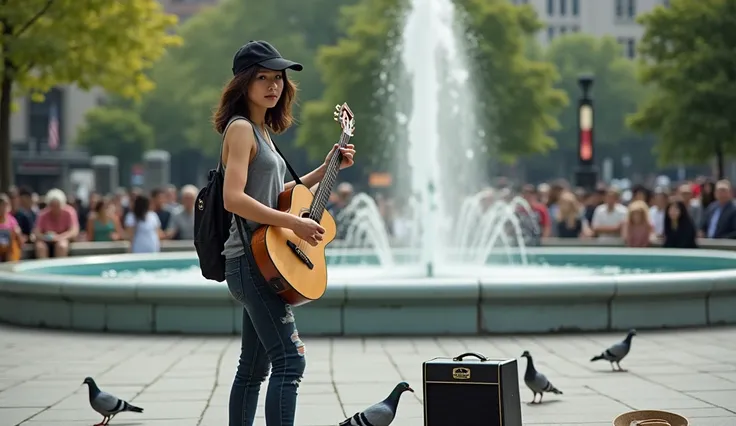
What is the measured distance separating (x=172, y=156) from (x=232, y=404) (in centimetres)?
7925

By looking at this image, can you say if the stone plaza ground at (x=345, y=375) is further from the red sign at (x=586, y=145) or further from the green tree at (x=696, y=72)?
the green tree at (x=696, y=72)

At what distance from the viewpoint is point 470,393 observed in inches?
219

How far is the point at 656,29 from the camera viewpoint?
37719 millimetres

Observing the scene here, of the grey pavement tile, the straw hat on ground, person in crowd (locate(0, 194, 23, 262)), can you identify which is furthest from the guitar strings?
person in crowd (locate(0, 194, 23, 262))

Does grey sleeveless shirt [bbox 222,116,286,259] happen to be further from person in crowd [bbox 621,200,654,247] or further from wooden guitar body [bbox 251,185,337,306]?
person in crowd [bbox 621,200,654,247]

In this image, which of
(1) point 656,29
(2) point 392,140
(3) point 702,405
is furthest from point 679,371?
(2) point 392,140

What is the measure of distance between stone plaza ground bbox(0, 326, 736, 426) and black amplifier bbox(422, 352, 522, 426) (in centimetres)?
118

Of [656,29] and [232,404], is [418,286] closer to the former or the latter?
[232,404]

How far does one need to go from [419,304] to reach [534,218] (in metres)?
8.83

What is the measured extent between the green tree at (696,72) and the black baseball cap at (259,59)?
3299cm

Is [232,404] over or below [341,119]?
below

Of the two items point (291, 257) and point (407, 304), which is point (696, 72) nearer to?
point (407, 304)

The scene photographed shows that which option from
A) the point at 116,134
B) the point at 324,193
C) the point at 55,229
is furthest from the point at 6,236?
the point at 116,134

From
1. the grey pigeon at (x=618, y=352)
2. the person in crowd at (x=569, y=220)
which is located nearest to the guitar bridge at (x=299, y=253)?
the grey pigeon at (x=618, y=352)
